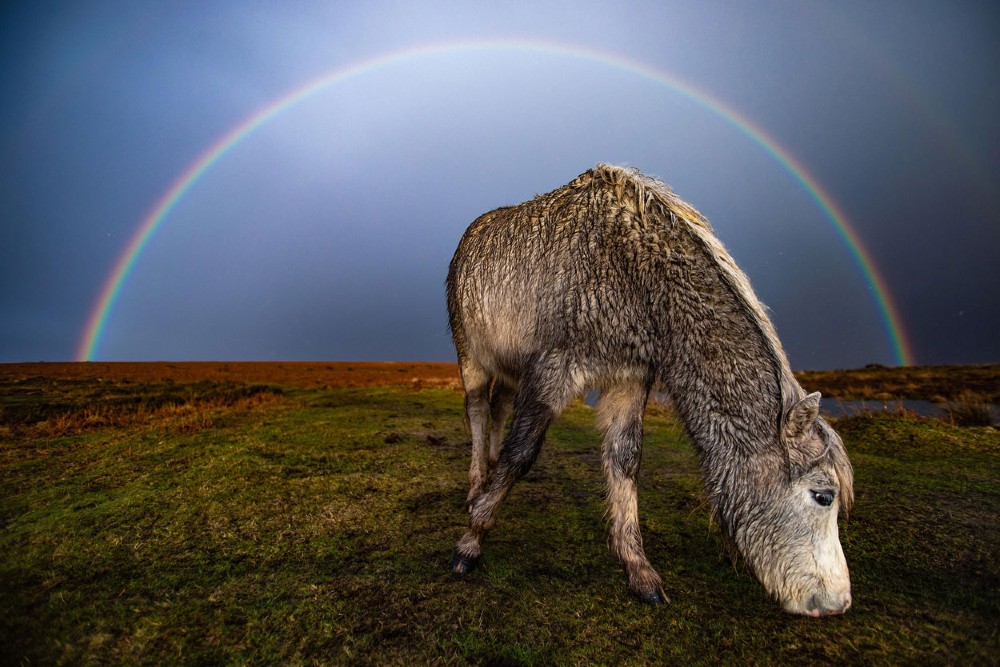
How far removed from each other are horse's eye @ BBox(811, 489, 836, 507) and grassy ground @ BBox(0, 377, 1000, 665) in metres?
0.78

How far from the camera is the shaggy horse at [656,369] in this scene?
2.77m

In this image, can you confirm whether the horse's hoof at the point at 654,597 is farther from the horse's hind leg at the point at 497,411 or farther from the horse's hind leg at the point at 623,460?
the horse's hind leg at the point at 497,411

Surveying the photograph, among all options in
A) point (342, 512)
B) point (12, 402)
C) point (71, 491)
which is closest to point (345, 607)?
point (342, 512)

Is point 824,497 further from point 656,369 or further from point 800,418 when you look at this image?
point 656,369

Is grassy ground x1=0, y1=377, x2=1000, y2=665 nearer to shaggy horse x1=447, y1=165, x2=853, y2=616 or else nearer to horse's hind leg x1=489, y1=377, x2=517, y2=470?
shaggy horse x1=447, y1=165, x2=853, y2=616

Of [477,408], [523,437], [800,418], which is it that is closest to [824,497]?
[800,418]

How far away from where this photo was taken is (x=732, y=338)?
9.90 ft

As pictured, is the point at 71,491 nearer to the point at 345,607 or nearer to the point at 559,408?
the point at 345,607

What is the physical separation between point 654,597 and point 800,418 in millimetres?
1601

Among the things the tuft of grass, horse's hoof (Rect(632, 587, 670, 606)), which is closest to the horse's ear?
horse's hoof (Rect(632, 587, 670, 606))

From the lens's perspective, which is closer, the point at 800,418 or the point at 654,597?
the point at 800,418

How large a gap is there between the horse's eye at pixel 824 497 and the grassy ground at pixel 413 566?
783 millimetres

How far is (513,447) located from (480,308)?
5.24 ft

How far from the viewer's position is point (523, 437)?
135 inches
